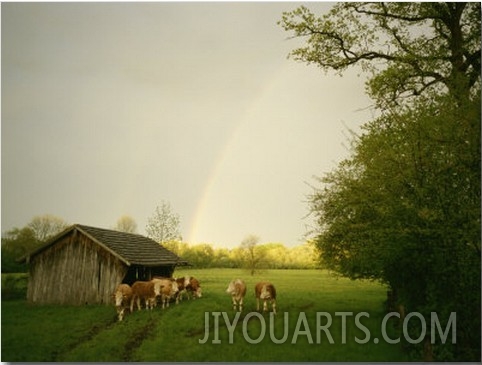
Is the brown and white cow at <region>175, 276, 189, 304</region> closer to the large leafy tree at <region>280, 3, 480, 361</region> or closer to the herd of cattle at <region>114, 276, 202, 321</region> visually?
the herd of cattle at <region>114, 276, 202, 321</region>

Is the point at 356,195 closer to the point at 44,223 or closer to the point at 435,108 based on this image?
the point at 435,108

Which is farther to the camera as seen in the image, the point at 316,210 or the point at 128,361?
the point at 316,210

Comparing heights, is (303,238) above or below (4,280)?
above

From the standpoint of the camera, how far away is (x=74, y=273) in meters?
20.1

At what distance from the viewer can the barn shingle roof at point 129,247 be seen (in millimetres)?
19844

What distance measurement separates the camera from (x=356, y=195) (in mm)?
11359

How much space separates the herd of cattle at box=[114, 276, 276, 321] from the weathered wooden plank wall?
148 centimetres

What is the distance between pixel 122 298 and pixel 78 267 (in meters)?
4.09

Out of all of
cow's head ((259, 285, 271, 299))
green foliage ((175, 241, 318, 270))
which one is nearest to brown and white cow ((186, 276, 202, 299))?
cow's head ((259, 285, 271, 299))

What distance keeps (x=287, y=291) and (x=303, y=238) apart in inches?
397

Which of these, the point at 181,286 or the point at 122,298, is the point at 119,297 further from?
the point at 181,286

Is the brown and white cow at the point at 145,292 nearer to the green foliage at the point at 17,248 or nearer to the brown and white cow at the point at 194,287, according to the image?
the brown and white cow at the point at 194,287

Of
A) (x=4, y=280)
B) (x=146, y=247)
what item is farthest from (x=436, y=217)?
(x=4, y=280)

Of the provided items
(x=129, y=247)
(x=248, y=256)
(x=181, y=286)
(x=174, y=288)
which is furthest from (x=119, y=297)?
(x=248, y=256)
